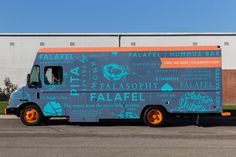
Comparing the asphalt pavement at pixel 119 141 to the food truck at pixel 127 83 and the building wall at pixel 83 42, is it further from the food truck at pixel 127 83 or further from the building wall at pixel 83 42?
the building wall at pixel 83 42

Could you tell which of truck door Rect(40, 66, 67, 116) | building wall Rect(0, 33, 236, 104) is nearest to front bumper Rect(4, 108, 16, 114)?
truck door Rect(40, 66, 67, 116)

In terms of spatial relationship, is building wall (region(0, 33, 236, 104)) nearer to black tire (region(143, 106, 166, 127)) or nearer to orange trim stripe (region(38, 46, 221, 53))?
orange trim stripe (region(38, 46, 221, 53))

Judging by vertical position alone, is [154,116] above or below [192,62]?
below

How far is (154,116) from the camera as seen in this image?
46.7 ft

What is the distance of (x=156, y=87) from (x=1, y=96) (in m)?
22.6

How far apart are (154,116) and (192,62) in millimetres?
2434

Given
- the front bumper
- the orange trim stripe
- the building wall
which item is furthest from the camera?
the building wall

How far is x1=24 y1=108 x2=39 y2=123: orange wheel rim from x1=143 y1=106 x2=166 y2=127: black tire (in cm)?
414

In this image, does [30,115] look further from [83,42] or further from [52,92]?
[83,42]

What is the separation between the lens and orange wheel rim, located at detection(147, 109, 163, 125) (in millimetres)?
14188

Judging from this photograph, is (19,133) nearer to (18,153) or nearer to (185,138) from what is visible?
(18,153)

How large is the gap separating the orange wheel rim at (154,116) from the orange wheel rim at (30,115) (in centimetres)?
425

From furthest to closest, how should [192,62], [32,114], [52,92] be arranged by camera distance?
[32,114] < [52,92] < [192,62]

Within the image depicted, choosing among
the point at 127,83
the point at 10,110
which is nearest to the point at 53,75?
the point at 10,110
